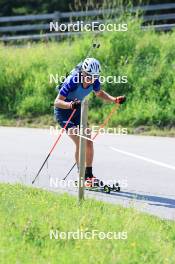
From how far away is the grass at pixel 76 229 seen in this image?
7.07 meters

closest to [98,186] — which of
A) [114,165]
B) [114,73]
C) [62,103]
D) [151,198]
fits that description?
[151,198]

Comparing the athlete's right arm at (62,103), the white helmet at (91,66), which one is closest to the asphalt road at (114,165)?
the athlete's right arm at (62,103)

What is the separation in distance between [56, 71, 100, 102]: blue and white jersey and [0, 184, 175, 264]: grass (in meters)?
1.62

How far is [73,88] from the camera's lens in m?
10.7

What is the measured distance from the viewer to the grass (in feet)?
23.2

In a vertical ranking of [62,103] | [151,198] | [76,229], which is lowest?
[151,198]

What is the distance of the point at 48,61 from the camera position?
22984 millimetres

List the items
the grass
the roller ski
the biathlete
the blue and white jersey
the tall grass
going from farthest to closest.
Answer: the tall grass
the roller ski
the blue and white jersey
the biathlete
the grass

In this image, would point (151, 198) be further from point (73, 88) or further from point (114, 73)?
point (114, 73)

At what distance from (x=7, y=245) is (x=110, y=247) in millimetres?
899

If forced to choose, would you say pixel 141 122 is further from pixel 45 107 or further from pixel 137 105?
pixel 45 107

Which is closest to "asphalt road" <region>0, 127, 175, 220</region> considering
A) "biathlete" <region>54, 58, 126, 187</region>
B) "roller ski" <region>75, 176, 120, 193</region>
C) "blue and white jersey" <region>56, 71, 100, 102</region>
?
"roller ski" <region>75, 176, 120, 193</region>

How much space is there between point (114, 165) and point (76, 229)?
5612mm

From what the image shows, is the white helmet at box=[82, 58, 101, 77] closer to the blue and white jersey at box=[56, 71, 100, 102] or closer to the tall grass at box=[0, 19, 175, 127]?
the blue and white jersey at box=[56, 71, 100, 102]
